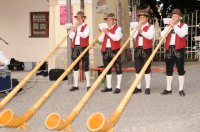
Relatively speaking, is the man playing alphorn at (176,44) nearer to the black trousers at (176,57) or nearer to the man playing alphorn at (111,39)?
the black trousers at (176,57)

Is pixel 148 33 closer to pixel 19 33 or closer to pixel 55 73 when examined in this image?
pixel 55 73

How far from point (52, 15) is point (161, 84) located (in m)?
3.79

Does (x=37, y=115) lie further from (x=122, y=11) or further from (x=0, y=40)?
(x=122, y=11)

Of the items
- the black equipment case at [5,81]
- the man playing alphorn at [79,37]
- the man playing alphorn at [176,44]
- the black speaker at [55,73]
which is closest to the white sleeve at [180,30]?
the man playing alphorn at [176,44]

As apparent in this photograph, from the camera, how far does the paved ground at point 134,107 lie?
239 inches

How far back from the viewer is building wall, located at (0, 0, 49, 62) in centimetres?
1414

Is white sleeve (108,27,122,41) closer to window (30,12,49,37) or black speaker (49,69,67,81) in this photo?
black speaker (49,69,67,81)

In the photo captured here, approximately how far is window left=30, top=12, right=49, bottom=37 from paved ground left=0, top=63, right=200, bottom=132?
3.68 meters

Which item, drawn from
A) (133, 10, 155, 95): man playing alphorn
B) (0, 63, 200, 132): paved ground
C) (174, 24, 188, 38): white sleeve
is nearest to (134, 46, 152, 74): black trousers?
(133, 10, 155, 95): man playing alphorn

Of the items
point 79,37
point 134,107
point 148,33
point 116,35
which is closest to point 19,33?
point 79,37

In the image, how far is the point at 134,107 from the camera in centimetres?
750

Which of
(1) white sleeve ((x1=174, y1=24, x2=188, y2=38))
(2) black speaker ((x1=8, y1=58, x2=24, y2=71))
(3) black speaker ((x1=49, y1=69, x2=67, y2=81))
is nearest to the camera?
(1) white sleeve ((x1=174, y1=24, x2=188, y2=38))

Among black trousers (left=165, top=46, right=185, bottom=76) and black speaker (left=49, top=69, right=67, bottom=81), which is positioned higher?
black trousers (left=165, top=46, right=185, bottom=76)

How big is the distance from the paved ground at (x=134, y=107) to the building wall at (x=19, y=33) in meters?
3.48
